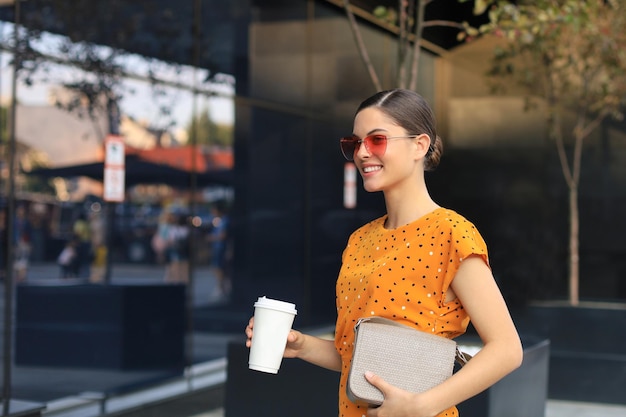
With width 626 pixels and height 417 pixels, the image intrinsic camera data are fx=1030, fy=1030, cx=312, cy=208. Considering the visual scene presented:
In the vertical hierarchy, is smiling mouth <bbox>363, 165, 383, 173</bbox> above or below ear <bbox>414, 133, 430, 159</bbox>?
below

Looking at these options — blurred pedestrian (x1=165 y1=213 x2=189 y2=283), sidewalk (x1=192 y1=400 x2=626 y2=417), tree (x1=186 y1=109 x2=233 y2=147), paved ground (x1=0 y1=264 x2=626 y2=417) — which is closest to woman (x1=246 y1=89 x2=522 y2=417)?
paved ground (x1=0 y1=264 x2=626 y2=417)

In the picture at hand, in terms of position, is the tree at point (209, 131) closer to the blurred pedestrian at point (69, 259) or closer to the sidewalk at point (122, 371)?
the sidewalk at point (122, 371)

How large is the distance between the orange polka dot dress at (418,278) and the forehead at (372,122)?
0.73 feet

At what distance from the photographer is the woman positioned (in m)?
2.10

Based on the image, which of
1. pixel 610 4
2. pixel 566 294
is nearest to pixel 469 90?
pixel 566 294

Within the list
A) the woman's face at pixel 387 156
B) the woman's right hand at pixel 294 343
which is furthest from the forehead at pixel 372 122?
the woman's right hand at pixel 294 343

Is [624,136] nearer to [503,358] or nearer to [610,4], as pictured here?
[610,4]

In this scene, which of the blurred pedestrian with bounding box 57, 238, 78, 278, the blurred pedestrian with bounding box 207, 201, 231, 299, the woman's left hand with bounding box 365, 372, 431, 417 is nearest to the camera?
the woman's left hand with bounding box 365, 372, 431, 417

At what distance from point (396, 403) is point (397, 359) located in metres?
0.11

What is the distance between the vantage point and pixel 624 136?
14.6 m

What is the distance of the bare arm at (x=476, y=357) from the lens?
6.73 feet

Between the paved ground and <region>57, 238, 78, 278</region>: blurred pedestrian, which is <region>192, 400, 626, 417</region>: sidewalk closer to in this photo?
the paved ground

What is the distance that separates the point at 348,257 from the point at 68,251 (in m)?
5.70

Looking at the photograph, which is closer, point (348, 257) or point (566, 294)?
point (348, 257)
